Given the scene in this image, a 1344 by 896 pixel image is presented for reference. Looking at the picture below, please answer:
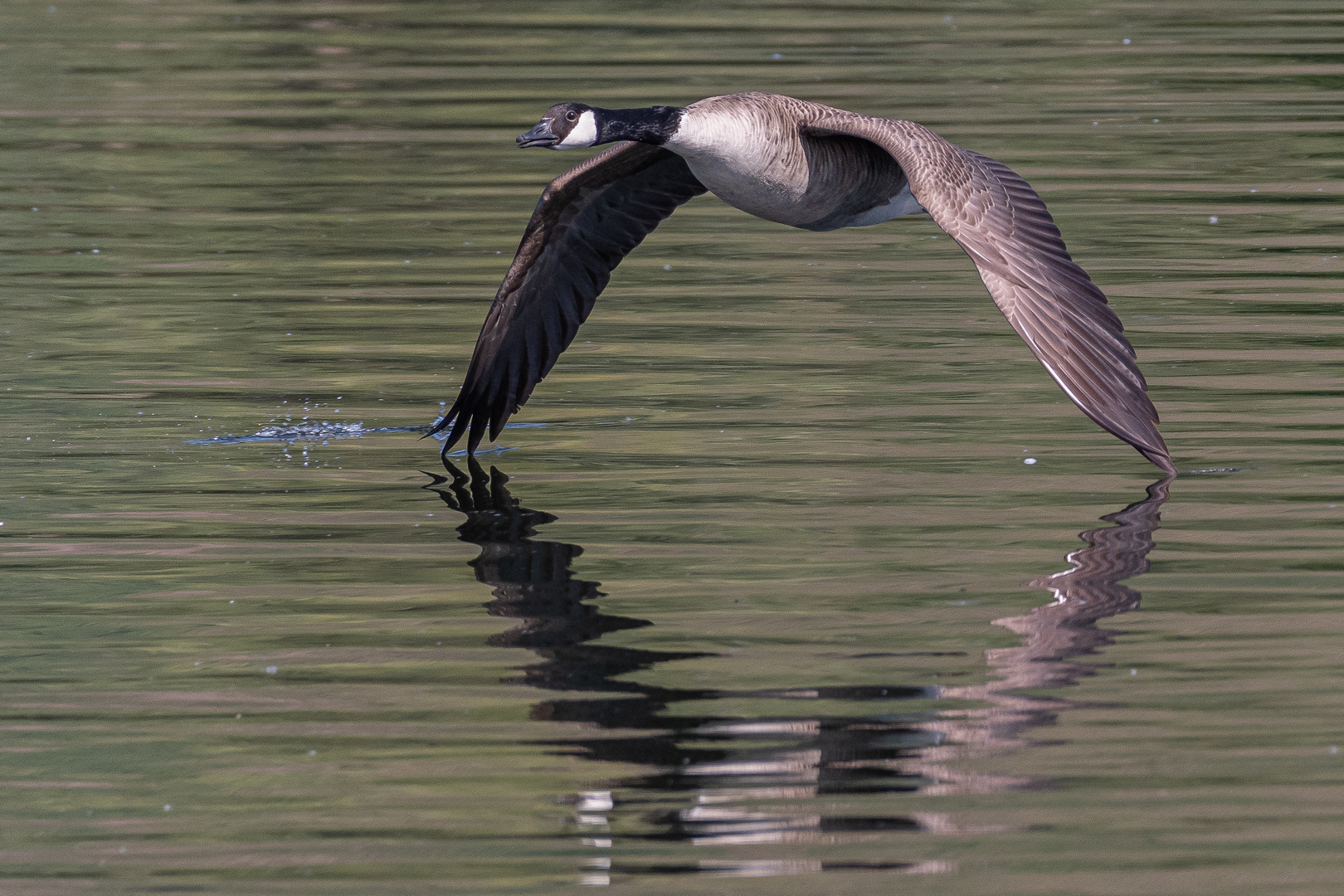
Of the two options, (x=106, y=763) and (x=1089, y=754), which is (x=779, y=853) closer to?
(x=1089, y=754)

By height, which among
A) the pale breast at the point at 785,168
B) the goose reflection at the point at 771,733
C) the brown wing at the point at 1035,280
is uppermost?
the pale breast at the point at 785,168

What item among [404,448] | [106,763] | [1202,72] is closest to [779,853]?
[106,763]

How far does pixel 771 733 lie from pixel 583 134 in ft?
12.7

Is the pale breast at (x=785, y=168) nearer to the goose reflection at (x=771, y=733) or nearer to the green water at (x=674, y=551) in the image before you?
the green water at (x=674, y=551)

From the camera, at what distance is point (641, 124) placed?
376 inches

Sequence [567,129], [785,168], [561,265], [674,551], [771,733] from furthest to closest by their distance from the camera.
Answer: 1. [561,265]
2. [785,168]
3. [567,129]
4. [674,551]
5. [771,733]

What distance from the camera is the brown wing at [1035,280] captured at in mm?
8406

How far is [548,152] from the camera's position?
19.2 m

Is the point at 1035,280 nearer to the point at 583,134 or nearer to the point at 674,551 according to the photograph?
the point at 674,551

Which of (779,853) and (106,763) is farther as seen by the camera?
(106,763)

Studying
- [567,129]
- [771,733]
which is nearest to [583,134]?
[567,129]

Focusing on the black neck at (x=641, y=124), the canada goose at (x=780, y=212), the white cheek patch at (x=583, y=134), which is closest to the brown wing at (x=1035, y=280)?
the canada goose at (x=780, y=212)

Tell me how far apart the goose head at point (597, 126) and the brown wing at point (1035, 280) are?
103 cm

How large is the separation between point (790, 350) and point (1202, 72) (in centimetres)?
1031
